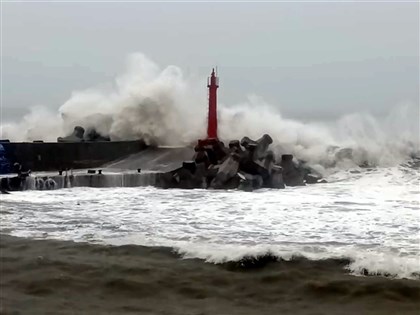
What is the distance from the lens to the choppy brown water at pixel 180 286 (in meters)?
4.20

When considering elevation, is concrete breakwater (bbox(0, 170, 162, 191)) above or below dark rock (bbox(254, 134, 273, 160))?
below

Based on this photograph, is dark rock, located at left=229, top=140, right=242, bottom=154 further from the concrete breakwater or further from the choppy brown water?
the choppy brown water

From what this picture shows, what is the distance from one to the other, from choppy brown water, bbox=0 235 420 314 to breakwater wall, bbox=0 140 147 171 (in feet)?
23.1

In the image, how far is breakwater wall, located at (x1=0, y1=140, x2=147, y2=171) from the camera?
1234cm

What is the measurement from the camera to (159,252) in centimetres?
570

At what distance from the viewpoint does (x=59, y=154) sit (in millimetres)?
12672

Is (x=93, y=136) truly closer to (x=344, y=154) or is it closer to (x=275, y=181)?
(x=275, y=181)

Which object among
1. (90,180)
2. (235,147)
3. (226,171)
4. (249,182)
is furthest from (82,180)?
(249,182)

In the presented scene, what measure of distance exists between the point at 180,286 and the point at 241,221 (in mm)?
3007

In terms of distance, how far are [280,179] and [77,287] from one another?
7.60m

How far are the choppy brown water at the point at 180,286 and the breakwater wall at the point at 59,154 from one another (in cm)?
705

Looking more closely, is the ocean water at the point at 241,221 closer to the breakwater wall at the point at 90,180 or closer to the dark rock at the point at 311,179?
the breakwater wall at the point at 90,180

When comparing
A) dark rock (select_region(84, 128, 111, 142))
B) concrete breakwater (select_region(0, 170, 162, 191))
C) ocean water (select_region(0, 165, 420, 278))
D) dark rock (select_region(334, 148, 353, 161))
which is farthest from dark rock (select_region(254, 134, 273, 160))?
dark rock (select_region(84, 128, 111, 142))

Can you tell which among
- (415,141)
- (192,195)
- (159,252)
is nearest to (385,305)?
(159,252)
